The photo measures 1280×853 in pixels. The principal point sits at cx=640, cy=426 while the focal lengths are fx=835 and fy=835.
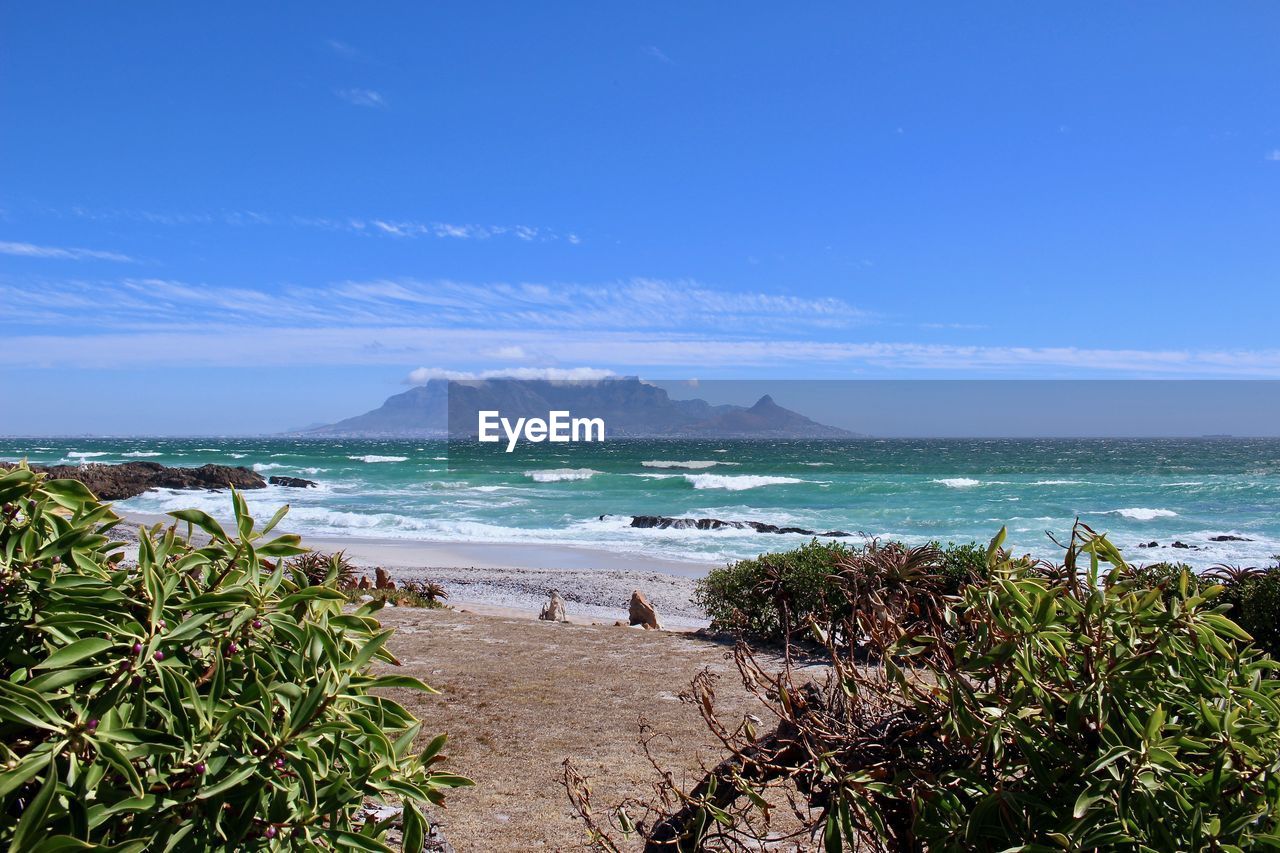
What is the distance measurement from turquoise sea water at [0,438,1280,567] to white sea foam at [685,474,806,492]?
0.50 feet

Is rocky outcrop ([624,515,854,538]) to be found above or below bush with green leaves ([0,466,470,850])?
below

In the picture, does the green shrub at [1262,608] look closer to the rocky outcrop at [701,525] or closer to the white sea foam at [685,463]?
the rocky outcrop at [701,525]

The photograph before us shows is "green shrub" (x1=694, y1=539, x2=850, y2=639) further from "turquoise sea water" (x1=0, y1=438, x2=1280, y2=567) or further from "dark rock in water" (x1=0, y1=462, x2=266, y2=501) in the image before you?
"dark rock in water" (x1=0, y1=462, x2=266, y2=501)

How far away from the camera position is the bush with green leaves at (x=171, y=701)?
56.1 inches

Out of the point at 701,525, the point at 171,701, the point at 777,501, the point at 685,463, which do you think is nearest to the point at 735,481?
the point at 777,501

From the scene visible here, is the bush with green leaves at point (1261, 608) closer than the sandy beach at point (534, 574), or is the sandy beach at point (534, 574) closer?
the bush with green leaves at point (1261, 608)

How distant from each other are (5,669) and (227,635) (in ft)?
1.31

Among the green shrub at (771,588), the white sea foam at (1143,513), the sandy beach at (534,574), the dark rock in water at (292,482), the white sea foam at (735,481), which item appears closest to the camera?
the green shrub at (771,588)

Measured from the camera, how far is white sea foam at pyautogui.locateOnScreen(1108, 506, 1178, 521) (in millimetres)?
34562

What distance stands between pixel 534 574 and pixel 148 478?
3696 centimetres

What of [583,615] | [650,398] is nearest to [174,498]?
[583,615]

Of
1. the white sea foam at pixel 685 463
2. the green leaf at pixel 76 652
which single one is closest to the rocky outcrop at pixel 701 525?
the green leaf at pixel 76 652

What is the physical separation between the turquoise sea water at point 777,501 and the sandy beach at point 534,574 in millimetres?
2143

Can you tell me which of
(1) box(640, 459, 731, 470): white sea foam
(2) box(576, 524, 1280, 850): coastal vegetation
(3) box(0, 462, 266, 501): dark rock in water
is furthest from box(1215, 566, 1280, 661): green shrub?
(1) box(640, 459, 731, 470): white sea foam
